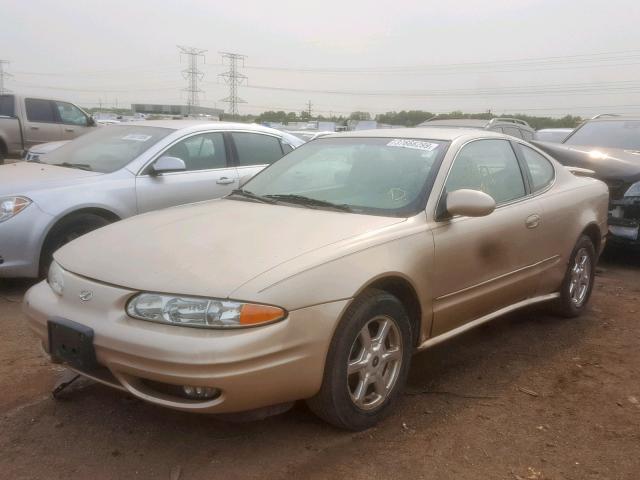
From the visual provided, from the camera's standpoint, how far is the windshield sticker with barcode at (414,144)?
158 inches

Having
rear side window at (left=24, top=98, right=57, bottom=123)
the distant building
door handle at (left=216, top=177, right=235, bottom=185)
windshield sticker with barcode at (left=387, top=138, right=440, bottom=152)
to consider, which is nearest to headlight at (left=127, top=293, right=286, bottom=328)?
windshield sticker with barcode at (left=387, top=138, right=440, bottom=152)

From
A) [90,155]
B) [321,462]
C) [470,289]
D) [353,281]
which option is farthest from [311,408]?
[90,155]

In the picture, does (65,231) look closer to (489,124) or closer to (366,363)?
(366,363)

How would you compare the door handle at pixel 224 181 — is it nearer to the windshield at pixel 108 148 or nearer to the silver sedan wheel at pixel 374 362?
the windshield at pixel 108 148

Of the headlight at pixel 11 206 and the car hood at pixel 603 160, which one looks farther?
the car hood at pixel 603 160

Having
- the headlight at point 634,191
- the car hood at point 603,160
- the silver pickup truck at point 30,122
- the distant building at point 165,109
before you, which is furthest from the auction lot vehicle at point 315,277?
the distant building at point 165,109

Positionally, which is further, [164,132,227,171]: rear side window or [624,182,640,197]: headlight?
[624,182,640,197]: headlight

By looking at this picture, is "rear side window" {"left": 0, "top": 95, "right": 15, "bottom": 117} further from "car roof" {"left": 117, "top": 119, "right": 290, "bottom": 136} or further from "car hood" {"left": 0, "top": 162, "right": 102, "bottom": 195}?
"car hood" {"left": 0, "top": 162, "right": 102, "bottom": 195}

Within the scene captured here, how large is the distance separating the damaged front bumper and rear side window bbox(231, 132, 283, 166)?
11.7ft

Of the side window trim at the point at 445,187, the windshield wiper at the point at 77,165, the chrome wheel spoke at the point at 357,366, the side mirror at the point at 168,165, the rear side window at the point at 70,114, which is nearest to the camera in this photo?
the chrome wheel spoke at the point at 357,366

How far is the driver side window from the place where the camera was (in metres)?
3.96

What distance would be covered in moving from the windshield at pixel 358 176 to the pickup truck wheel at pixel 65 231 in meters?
1.75

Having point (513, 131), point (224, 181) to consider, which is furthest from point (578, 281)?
point (513, 131)

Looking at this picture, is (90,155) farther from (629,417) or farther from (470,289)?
(629,417)
